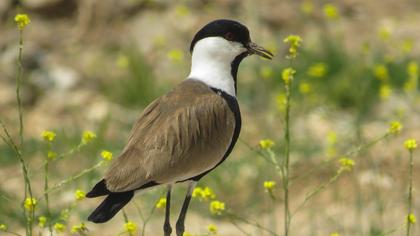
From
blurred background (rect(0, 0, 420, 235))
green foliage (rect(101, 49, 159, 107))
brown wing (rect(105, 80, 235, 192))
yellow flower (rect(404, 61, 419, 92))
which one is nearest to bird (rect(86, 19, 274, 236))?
brown wing (rect(105, 80, 235, 192))

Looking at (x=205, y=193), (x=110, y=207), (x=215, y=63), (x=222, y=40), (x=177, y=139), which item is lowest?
(x=110, y=207)

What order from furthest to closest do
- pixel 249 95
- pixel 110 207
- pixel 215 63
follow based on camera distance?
pixel 249 95
pixel 215 63
pixel 110 207

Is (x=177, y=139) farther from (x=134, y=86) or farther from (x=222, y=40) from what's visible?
(x=134, y=86)

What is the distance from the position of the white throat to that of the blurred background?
1062mm

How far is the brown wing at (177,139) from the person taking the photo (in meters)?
4.20

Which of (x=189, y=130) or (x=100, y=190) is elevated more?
(x=189, y=130)

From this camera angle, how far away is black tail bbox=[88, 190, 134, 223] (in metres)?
4.07

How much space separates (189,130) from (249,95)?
500 cm

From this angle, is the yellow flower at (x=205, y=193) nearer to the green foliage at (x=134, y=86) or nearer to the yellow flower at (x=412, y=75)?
the yellow flower at (x=412, y=75)

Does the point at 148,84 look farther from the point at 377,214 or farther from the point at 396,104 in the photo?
the point at 377,214

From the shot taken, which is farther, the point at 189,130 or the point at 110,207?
the point at 189,130

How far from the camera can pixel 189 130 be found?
4.42 meters

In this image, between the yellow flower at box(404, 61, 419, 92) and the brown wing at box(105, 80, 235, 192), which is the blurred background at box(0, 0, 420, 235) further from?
the brown wing at box(105, 80, 235, 192)

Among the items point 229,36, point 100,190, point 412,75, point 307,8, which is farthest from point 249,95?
point 100,190
